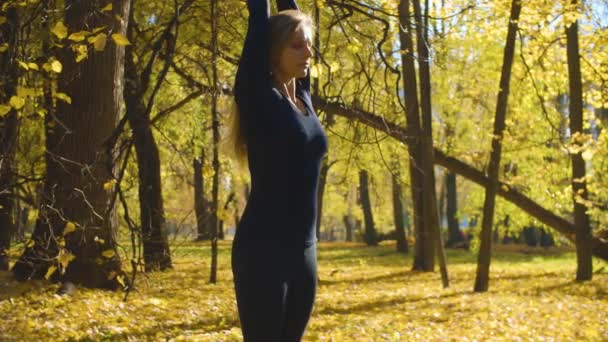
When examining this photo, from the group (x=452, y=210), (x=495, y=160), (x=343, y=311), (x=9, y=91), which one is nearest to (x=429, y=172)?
(x=495, y=160)

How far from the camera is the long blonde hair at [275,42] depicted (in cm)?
260

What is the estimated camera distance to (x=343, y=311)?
970cm

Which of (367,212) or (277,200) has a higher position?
(367,212)

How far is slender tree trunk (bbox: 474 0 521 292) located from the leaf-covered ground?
20.6 inches

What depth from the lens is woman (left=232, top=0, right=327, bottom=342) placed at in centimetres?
244

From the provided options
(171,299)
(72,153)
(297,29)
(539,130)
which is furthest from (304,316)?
(539,130)

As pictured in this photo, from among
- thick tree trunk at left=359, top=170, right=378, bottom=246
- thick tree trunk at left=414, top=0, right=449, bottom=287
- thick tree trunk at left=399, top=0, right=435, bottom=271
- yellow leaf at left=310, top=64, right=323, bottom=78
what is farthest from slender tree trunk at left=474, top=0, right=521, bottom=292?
Answer: thick tree trunk at left=359, top=170, right=378, bottom=246

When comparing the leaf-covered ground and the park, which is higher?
the park

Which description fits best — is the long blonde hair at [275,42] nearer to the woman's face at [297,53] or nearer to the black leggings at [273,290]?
A: the woman's face at [297,53]

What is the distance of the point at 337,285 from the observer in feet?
43.9

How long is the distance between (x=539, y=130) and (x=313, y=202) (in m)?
21.1

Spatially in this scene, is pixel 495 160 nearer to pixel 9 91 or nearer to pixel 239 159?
pixel 9 91

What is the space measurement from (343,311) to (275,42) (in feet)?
24.7

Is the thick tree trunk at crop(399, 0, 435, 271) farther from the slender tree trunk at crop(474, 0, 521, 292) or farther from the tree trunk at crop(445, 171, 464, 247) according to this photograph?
the tree trunk at crop(445, 171, 464, 247)
